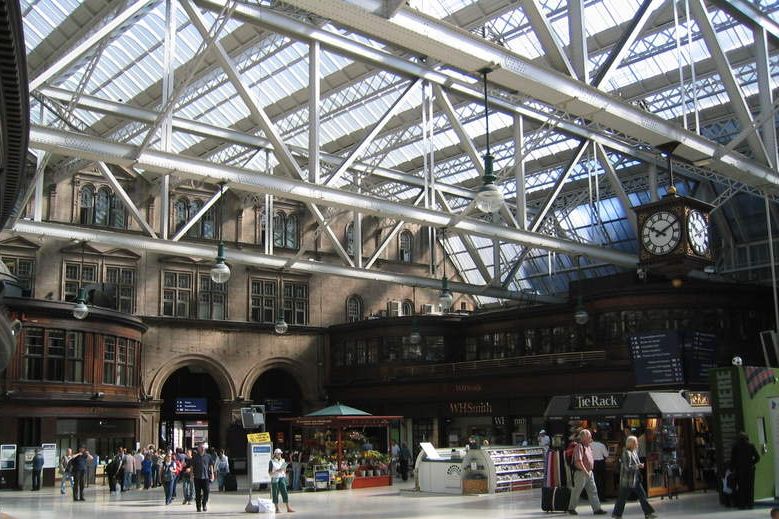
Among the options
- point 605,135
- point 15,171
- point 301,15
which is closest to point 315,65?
point 301,15

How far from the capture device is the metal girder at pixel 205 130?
2767 centimetres

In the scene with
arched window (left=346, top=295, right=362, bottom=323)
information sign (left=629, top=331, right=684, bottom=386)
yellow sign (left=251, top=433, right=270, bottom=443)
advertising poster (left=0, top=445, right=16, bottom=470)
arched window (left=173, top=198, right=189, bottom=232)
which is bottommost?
advertising poster (left=0, top=445, right=16, bottom=470)

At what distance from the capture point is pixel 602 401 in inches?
760

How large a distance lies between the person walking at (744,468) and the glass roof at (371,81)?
756 cm

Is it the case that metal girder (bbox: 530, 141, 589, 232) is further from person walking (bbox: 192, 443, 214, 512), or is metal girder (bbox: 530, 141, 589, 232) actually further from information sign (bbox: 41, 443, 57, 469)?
information sign (bbox: 41, 443, 57, 469)

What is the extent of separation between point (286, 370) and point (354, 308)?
4824mm

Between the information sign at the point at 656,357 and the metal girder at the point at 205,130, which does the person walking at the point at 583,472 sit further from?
the metal girder at the point at 205,130

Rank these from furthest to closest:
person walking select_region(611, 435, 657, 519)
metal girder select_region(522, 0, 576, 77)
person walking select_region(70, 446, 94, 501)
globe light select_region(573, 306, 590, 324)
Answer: globe light select_region(573, 306, 590, 324) → person walking select_region(70, 446, 94, 501) → person walking select_region(611, 435, 657, 519) → metal girder select_region(522, 0, 576, 77)

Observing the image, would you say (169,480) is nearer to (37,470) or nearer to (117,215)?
(37,470)

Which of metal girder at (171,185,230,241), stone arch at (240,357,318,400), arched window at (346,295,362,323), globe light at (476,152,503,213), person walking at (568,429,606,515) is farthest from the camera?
arched window at (346,295,362,323)

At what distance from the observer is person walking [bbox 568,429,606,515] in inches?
628

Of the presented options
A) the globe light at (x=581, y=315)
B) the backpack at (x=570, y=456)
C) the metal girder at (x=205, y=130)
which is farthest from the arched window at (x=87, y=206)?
the backpack at (x=570, y=456)

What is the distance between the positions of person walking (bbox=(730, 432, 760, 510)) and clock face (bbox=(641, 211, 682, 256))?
3974 mm

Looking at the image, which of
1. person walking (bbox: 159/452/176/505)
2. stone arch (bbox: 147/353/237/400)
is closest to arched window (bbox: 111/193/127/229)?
stone arch (bbox: 147/353/237/400)
